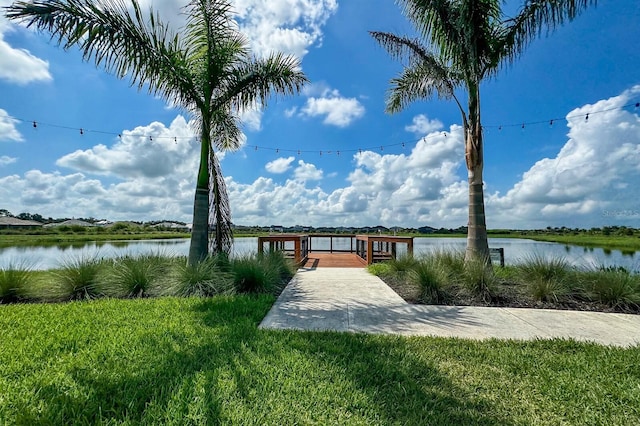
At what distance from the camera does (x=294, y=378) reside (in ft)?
7.24

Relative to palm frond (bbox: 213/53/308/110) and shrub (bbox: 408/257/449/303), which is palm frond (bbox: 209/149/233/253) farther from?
shrub (bbox: 408/257/449/303)

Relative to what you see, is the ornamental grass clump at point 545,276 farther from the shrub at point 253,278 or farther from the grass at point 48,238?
the grass at point 48,238

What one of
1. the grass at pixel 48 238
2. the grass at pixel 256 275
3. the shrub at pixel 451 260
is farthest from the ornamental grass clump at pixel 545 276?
the grass at pixel 48 238

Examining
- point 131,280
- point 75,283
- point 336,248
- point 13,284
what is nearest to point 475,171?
point 131,280

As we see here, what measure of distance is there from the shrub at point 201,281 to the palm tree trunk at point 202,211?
591 millimetres

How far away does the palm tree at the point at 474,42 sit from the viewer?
5.75 m

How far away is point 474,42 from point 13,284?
31.5 feet

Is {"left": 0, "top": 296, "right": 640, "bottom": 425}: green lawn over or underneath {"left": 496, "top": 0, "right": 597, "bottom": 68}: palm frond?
underneath

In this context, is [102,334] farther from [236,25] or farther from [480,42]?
[480,42]

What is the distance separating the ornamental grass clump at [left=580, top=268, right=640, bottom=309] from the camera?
4.60 m

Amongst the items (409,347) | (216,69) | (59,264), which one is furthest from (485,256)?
(59,264)

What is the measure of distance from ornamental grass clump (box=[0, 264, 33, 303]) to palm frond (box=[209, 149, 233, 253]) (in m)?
3.14

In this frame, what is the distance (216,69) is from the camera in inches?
249

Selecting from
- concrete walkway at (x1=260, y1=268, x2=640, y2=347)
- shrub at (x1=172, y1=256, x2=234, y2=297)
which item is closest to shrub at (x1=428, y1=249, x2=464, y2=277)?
concrete walkway at (x1=260, y1=268, x2=640, y2=347)
